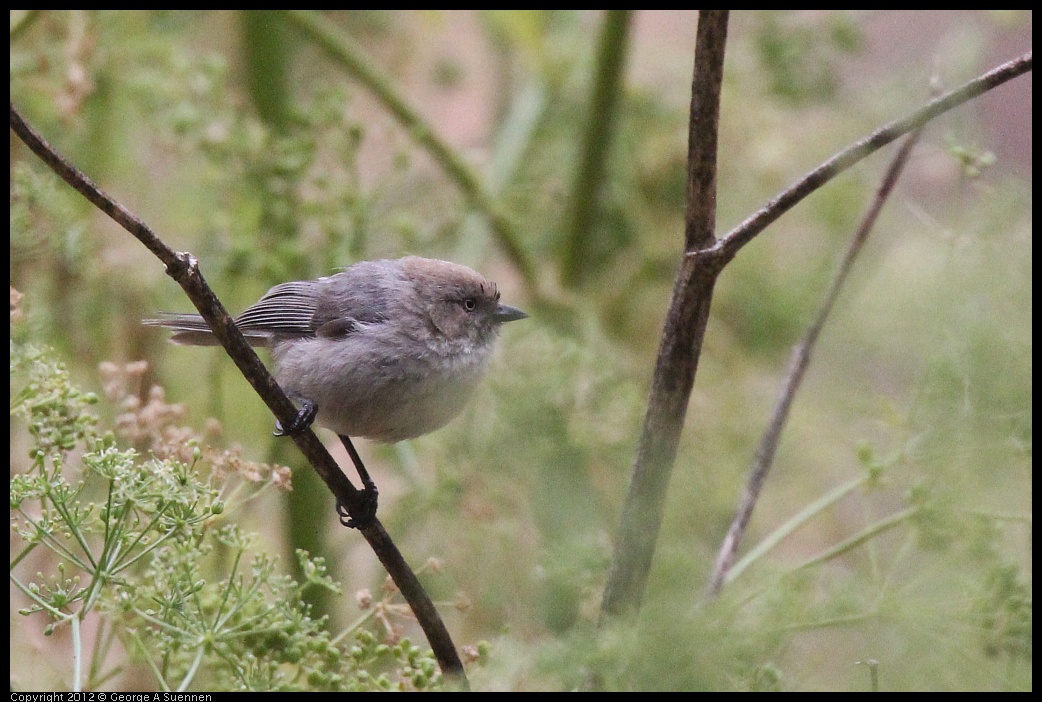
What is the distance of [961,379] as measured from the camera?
1516 mm

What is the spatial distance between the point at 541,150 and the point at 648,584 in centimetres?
194

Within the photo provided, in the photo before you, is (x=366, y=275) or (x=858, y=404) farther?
(x=366, y=275)

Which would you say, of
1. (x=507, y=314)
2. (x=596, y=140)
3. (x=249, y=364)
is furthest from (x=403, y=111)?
(x=249, y=364)

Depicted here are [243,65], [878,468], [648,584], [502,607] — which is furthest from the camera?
[243,65]

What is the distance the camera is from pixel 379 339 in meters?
2.03

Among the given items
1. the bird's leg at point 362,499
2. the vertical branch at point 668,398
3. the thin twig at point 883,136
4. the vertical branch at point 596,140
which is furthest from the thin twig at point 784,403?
the vertical branch at point 596,140

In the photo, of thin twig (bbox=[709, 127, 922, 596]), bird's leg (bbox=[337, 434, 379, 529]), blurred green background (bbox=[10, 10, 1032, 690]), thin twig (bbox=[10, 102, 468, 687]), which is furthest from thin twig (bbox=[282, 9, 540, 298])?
thin twig (bbox=[10, 102, 468, 687])

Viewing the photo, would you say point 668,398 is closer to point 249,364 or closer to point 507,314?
point 249,364

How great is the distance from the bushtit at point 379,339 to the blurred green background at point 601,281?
8 centimetres

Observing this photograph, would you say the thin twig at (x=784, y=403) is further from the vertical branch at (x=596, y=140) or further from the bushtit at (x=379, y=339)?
the vertical branch at (x=596, y=140)

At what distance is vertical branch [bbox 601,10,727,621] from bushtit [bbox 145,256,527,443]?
799mm

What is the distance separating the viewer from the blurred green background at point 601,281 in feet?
4.15
